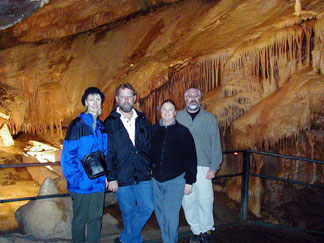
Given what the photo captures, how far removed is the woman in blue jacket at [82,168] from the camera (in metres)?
2.83

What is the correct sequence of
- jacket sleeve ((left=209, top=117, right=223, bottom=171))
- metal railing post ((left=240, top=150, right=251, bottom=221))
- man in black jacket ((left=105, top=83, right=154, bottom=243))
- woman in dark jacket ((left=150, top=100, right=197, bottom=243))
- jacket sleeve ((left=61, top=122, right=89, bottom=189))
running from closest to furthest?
jacket sleeve ((left=61, top=122, right=89, bottom=189)) → man in black jacket ((left=105, top=83, right=154, bottom=243)) → woman in dark jacket ((left=150, top=100, right=197, bottom=243)) → jacket sleeve ((left=209, top=117, right=223, bottom=171)) → metal railing post ((left=240, top=150, right=251, bottom=221))

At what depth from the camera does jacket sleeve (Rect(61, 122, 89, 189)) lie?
2811 mm

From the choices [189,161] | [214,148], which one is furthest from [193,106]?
[189,161]

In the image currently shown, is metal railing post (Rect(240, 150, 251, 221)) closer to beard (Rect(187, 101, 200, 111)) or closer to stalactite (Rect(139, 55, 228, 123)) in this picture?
beard (Rect(187, 101, 200, 111))

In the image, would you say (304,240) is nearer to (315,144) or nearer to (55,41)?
(315,144)

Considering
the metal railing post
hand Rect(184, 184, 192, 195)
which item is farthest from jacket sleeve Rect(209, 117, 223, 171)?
the metal railing post

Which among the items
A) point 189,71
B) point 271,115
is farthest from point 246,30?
point 271,115

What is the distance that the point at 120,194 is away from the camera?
3096mm

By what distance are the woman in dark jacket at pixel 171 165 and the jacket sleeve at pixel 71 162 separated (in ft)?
2.37

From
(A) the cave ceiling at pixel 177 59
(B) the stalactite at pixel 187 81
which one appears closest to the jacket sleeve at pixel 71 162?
(A) the cave ceiling at pixel 177 59

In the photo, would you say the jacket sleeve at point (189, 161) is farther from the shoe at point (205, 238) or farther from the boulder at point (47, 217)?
the boulder at point (47, 217)

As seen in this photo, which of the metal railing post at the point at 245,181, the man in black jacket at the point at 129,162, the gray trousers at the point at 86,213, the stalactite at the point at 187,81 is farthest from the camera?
the stalactite at the point at 187,81

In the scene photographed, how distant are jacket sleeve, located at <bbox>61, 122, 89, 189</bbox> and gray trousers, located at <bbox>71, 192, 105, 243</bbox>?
0.15 metres

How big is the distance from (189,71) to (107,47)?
263cm
